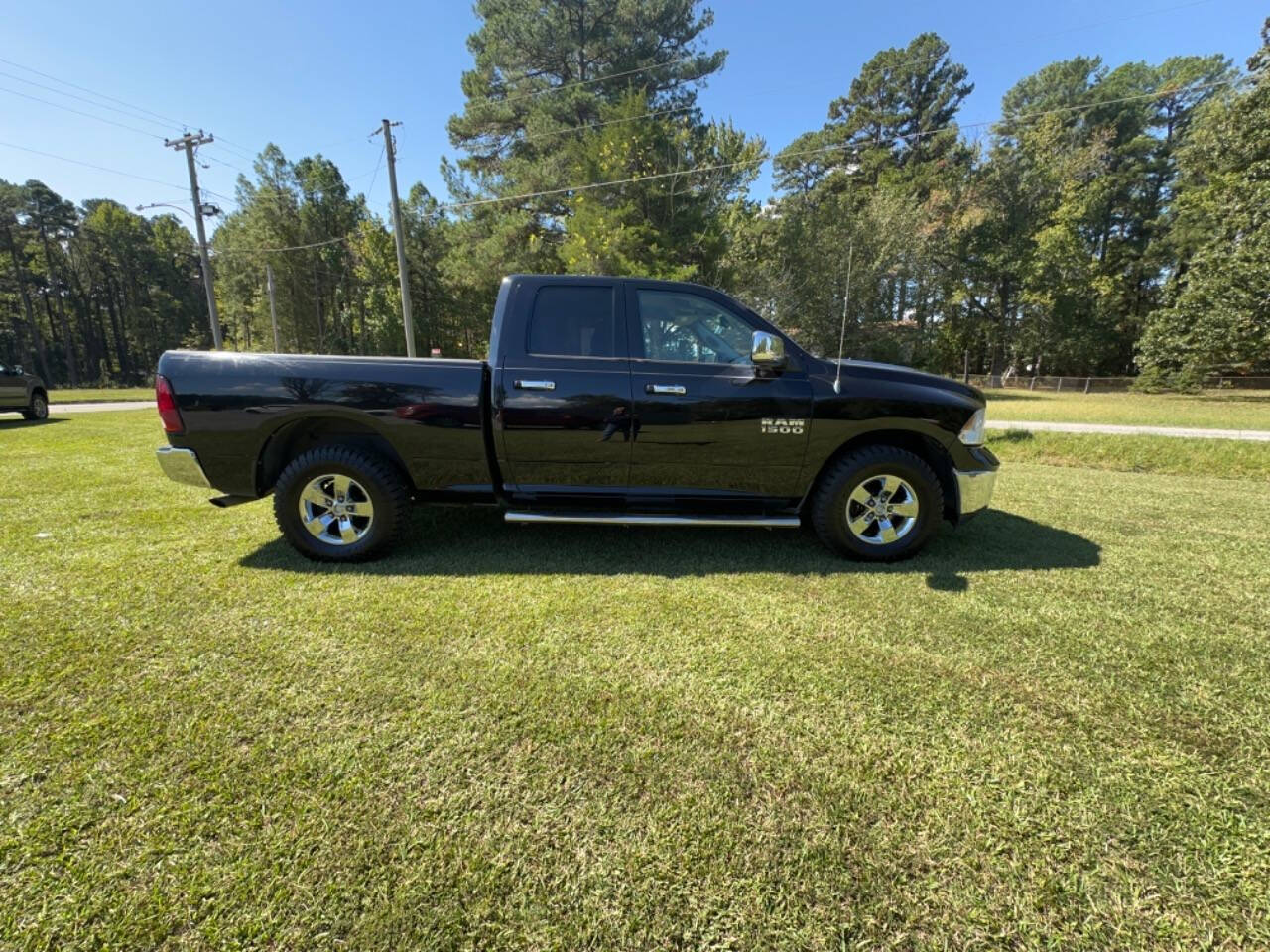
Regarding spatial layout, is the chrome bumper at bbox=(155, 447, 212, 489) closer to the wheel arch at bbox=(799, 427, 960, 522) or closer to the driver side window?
the driver side window

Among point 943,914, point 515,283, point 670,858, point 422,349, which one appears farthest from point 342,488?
point 422,349

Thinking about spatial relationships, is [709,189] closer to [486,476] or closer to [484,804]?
[486,476]

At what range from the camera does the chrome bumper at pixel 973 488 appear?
11.5 ft

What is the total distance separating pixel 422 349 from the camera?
39.0 metres

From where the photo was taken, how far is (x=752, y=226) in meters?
23.2

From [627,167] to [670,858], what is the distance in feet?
60.5

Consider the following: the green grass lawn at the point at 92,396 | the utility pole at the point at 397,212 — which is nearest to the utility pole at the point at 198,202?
the green grass lawn at the point at 92,396

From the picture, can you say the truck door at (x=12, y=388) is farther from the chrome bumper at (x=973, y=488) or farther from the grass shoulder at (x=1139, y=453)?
the grass shoulder at (x=1139, y=453)

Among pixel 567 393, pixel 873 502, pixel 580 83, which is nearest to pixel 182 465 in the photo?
pixel 567 393

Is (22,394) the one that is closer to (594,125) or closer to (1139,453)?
(594,125)

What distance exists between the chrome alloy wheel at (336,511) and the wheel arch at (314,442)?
10.5 inches

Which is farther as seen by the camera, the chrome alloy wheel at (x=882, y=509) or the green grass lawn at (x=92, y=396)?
the green grass lawn at (x=92, y=396)

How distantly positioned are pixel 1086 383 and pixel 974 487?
33971 mm

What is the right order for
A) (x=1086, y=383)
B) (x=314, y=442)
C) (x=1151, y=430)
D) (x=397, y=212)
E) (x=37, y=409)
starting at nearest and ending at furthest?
(x=314, y=442), (x=1151, y=430), (x=37, y=409), (x=397, y=212), (x=1086, y=383)
